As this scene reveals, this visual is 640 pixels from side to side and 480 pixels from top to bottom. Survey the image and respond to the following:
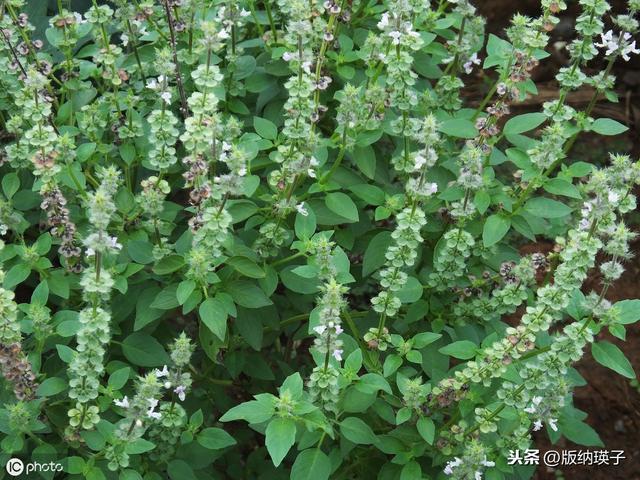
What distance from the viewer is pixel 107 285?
9.27 feet

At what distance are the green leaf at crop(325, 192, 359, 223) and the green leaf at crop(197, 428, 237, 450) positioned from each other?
1.00 m

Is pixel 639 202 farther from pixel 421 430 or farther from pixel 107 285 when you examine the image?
pixel 107 285

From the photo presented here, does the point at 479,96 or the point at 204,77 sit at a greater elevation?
the point at 204,77

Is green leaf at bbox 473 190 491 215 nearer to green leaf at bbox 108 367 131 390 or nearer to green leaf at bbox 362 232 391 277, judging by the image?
green leaf at bbox 362 232 391 277

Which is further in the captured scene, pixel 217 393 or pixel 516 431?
pixel 217 393

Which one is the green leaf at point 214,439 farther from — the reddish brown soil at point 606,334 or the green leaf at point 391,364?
the reddish brown soil at point 606,334

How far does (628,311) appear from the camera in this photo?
3221mm

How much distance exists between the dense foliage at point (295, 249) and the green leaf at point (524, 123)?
25 millimetres

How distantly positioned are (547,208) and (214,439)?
1.67 m

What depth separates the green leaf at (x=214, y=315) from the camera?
3148 millimetres

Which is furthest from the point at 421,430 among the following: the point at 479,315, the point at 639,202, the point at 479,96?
the point at 479,96

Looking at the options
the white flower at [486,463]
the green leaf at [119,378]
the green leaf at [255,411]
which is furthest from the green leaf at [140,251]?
the white flower at [486,463]

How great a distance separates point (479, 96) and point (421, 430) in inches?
183

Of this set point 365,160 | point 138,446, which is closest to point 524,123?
point 365,160
